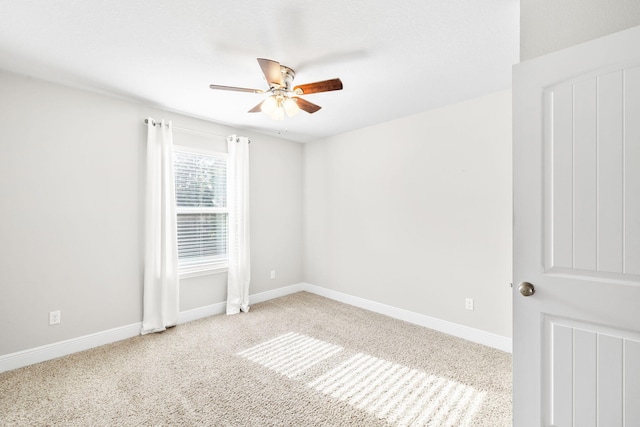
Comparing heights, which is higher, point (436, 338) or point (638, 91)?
point (638, 91)

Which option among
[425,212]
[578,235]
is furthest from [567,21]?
[425,212]

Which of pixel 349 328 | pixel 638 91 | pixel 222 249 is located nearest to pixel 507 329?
pixel 349 328

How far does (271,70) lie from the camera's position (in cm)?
193

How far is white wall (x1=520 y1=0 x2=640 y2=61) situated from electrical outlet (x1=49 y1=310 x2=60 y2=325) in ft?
13.0

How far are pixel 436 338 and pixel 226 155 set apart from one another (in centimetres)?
324

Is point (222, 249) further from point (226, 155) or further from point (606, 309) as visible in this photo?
point (606, 309)

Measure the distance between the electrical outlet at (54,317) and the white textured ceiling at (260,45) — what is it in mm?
2021

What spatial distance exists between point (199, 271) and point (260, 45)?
2.64 metres

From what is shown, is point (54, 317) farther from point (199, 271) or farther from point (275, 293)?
point (275, 293)

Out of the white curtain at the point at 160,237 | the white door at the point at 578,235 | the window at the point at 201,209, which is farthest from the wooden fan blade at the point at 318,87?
the window at the point at 201,209

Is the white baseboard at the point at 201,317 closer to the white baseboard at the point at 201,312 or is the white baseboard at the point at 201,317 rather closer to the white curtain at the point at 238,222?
the white baseboard at the point at 201,312

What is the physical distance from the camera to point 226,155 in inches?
151

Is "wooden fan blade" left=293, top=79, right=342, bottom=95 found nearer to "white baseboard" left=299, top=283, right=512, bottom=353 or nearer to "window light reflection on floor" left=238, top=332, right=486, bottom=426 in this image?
"window light reflection on floor" left=238, top=332, right=486, bottom=426

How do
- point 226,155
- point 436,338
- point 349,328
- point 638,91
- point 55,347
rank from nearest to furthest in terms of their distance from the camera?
point 638,91 < point 55,347 < point 436,338 < point 349,328 < point 226,155
